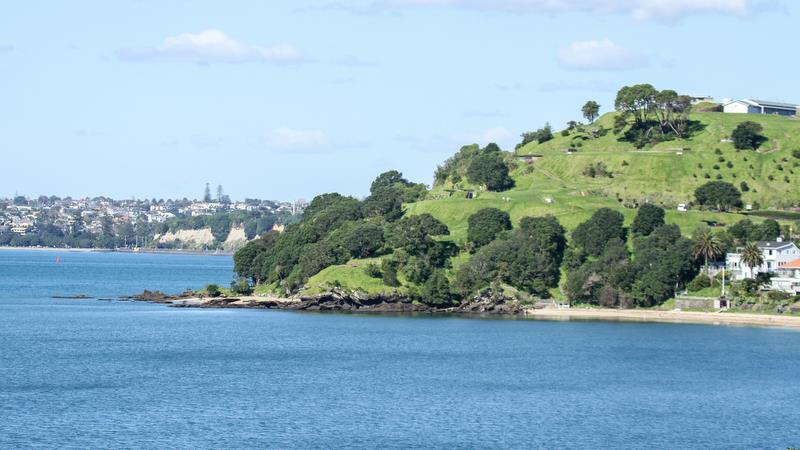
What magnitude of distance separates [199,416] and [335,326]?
60769 mm

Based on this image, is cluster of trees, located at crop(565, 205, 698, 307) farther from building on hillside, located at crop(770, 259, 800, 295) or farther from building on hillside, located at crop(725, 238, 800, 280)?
building on hillside, located at crop(770, 259, 800, 295)

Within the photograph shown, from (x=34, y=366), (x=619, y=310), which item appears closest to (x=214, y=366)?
(x=34, y=366)

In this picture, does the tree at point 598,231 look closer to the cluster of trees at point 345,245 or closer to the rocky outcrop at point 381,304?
the rocky outcrop at point 381,304

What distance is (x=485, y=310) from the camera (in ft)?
525

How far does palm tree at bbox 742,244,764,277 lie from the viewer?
5935 inches

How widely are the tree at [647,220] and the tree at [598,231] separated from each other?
224 centimetres

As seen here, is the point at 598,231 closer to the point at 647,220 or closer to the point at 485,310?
the point at 647,220

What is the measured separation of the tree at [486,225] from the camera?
579 feet

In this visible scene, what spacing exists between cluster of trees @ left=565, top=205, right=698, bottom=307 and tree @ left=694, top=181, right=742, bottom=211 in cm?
2496

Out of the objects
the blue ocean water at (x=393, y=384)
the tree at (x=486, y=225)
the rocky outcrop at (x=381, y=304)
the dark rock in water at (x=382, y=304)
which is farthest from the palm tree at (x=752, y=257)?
the tree at (x=486, y=225)

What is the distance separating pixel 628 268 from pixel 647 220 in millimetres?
16698

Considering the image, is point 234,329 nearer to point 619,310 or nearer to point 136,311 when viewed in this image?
point 136,311

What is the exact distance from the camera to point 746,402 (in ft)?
287

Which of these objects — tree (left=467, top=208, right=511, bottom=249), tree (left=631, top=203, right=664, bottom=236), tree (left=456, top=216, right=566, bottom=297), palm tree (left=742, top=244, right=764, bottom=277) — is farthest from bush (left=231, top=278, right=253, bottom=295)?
palm tree (left=742, top=244, right=764, bottom=277)
